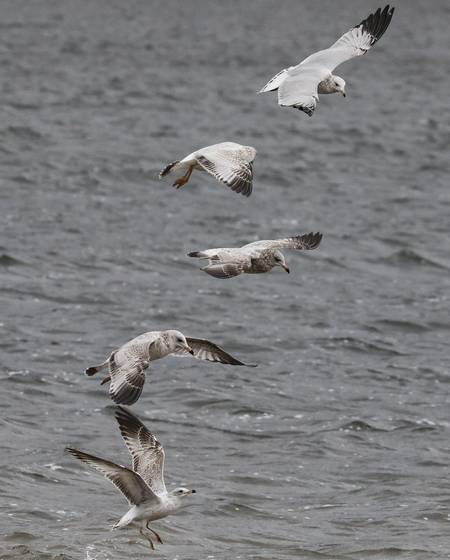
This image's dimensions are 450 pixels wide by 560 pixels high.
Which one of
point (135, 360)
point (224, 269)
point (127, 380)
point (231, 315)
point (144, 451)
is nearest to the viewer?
point (127, 380)

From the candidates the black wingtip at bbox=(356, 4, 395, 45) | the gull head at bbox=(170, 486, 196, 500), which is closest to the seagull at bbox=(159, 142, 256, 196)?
the black wingtip at bbox=(356, 4, 395, 45)

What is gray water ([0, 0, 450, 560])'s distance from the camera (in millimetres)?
13148

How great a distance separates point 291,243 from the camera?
440 inches

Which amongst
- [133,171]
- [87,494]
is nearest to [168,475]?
[87,494]

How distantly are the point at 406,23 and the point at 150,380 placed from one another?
52293 millimetres

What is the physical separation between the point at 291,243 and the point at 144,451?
7.27 ft

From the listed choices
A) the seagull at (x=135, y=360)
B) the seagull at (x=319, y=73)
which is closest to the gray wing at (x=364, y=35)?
the seagull at (x=319, y=73)

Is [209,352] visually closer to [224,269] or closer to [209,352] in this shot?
[209,352]

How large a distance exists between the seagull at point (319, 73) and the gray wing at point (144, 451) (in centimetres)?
256

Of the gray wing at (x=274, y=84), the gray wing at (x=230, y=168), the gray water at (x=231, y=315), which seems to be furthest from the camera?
the gray water at (x=231, y=315)

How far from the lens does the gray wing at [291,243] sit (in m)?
11.0

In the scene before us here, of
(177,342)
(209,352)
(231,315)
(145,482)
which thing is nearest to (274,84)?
(209,352)

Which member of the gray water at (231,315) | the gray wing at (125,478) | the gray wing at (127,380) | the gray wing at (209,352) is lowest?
the gray water at (231,315)

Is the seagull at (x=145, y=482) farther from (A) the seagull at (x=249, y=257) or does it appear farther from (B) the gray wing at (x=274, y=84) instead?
(B) the gray wing at (x=274, y=84)
